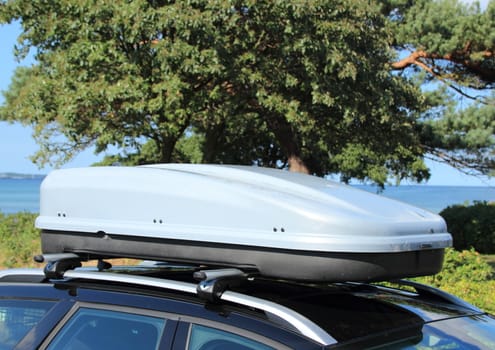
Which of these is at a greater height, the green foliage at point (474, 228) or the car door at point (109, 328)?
the car door at point (109, 328)

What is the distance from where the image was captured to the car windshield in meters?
2.50

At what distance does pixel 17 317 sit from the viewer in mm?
3021

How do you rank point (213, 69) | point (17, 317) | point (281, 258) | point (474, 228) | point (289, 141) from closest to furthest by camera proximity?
point (281, 258) < point (17, 317) < point (213, 69) < point (289, 141) < point (474, 228)

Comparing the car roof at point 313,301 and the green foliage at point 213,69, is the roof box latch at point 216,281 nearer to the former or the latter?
the car roof at point 313,301

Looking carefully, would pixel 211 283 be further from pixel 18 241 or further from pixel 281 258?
pixel 18 241

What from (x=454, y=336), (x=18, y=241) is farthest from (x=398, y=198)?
(x=18, y=241)

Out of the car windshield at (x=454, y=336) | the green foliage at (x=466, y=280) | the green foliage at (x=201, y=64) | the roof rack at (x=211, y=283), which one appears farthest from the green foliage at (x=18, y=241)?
the car windshield at (x=454, y=336)

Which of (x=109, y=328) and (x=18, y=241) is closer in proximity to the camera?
(x=109, y=328)

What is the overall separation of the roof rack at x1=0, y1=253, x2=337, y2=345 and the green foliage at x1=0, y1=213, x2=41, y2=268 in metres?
10.1

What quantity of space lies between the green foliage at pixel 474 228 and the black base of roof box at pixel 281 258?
16701 mm

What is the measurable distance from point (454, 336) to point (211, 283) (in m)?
1.03

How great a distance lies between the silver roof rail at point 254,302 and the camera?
225cm

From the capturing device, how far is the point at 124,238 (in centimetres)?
294

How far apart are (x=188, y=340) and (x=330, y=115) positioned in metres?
12.2
